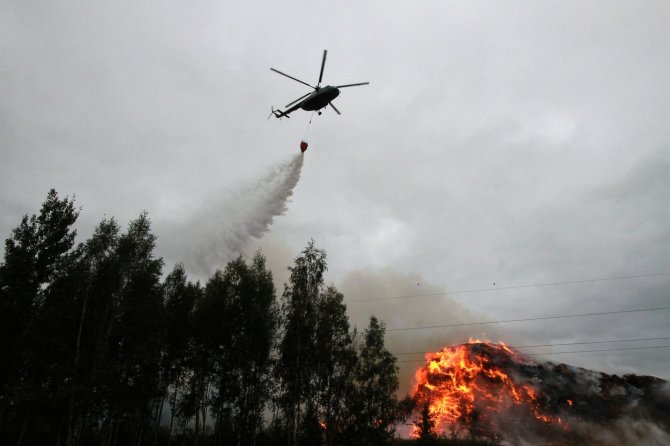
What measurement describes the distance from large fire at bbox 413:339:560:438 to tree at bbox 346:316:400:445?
45.0 metres

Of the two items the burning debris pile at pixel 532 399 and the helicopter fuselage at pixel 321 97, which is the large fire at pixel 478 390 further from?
the helicopter fuselage at pixel 321 97

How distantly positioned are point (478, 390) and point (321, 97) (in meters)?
78.4

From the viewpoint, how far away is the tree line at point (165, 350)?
2716 centimetres

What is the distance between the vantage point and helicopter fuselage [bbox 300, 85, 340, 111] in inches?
1277

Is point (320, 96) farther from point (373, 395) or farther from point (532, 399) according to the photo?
point (532, 399)

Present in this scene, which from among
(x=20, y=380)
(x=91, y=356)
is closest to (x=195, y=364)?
(x=91, y=356)

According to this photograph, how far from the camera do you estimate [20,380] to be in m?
27.1

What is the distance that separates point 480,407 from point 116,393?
74.4 metres

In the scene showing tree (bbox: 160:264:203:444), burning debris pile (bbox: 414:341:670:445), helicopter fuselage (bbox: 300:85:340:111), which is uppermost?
helicopter fuselage (bbox: 300:85:340:111)

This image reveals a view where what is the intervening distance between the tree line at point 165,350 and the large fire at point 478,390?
4919cm

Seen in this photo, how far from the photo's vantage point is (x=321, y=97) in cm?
3262

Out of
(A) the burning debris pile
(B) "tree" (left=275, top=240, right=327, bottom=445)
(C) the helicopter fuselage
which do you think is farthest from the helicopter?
(A) the burning debris pile

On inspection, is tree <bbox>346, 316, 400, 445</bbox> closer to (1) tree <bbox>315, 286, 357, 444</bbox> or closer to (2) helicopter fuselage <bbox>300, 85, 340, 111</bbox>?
(1) tree <bbox>315, 286, 357, 444</bbox>

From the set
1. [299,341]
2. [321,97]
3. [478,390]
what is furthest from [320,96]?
[478,390]
